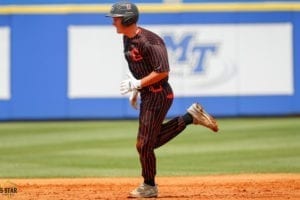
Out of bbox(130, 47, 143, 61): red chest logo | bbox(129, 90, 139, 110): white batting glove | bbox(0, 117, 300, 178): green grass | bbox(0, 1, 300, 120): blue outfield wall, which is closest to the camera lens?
bbox(130, 47, 143, 61): red chest logo

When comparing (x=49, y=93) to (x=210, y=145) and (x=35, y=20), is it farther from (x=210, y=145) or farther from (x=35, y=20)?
(x=210, y=145)

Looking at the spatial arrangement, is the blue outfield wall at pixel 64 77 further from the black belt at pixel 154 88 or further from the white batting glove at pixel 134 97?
the black belt at pixel 154 88

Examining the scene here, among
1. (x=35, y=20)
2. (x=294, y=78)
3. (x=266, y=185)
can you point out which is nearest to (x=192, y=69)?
(x=294, y=78)

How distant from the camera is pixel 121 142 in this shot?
43.0 feet

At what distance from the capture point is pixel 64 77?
16562 mm

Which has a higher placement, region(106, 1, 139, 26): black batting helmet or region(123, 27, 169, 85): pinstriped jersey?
region(106, 1, 139, 26): black batting helmet

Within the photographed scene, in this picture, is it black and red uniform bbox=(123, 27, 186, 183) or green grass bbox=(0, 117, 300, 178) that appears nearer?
black and red uniform bbox=(123, 27, 186, 183)

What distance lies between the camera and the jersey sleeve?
24.0ft

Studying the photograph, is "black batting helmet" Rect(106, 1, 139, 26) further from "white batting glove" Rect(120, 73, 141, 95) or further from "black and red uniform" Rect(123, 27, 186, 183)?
"white batting glove" Rect(120, 73, 141, 95)

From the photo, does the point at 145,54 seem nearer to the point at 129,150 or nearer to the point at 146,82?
the point at 146,82

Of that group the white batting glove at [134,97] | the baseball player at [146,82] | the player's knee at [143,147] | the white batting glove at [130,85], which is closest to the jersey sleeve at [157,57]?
the baseball player at [146,82]

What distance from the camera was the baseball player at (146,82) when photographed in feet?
24.1

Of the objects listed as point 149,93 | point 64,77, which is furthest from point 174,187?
point 64,77

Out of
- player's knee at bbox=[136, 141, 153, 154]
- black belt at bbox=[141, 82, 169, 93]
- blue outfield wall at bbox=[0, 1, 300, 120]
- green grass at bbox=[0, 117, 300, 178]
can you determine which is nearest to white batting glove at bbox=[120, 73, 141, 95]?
black belt at bbox=[141, 82, 169, 93]
